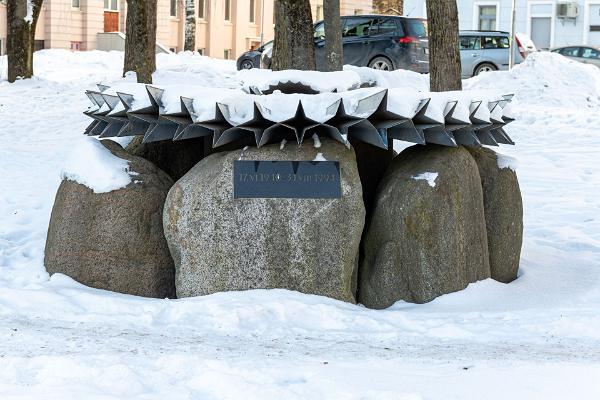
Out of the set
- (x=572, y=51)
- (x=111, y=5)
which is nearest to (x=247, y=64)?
(x=572, y=51)

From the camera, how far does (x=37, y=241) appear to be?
26.2ft

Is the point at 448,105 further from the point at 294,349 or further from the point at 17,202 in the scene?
the point at 17,202

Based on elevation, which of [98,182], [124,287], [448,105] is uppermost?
[448,105]

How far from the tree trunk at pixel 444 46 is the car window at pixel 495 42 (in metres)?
15.8

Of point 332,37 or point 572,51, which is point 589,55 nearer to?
point 572,51

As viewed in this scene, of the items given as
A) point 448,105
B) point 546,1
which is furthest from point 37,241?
point 546,1

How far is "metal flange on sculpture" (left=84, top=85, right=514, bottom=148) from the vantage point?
636 centimetres

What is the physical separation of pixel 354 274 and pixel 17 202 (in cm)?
394

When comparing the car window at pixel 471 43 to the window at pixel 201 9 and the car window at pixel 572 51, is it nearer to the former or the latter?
the car window at pixel 572 51

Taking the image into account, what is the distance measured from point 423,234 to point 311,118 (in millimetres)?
950

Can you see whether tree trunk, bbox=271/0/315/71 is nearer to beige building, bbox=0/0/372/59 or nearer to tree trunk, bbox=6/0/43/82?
tree trunk, bbox=6/0/43/82

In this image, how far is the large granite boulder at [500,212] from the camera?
23.8 feet

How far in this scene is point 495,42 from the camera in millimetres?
27094

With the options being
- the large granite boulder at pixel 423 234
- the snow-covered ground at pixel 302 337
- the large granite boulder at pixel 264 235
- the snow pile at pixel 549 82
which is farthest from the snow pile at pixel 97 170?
the snow pile at pixel 549 82
